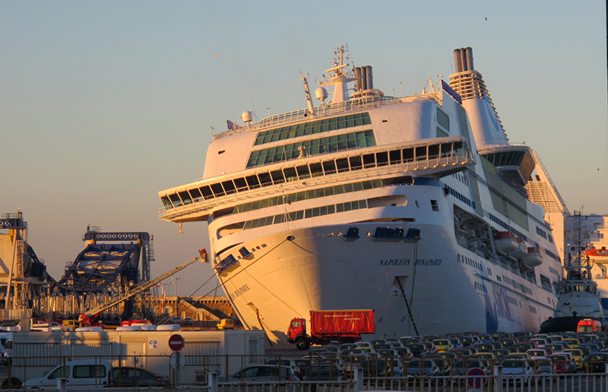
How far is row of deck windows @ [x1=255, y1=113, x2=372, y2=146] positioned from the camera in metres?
48.0

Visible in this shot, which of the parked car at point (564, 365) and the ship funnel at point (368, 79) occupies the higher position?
the ship funnel at point (368, 79)

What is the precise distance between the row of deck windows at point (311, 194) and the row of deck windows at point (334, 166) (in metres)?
0.95

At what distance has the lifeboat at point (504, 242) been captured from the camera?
62875 millimetres

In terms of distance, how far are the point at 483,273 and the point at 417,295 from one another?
463 inches

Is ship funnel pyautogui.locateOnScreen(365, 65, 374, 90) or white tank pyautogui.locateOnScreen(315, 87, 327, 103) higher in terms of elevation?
ship funnel pyautogui.locateOnScreen(365, 65, 374, 90)

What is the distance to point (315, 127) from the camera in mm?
48500

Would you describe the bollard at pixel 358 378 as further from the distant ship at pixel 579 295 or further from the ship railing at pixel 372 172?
the distant ship at pixel 579 295

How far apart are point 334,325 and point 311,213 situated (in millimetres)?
6410

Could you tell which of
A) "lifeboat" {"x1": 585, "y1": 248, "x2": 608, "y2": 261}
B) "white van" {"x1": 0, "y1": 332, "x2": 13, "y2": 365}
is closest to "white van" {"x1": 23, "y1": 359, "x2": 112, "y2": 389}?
"white van" {"x1": 0, "y1": 332, "x2": 13, "y2": 365}

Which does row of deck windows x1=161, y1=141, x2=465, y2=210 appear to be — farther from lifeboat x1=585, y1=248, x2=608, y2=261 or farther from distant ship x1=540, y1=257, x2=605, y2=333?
lifeboat x1=585, y1=248, x2=608, y2=261

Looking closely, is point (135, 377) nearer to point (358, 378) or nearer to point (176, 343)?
point (176, 343)

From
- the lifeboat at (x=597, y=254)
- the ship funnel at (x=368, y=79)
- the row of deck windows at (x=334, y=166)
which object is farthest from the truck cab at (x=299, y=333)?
the lifeboat at (x=597, y=254)

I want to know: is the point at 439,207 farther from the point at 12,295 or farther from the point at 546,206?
the point at 12,295

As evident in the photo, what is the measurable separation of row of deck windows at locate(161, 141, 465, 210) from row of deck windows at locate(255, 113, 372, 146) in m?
3.58
